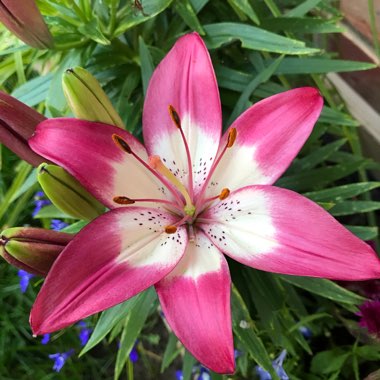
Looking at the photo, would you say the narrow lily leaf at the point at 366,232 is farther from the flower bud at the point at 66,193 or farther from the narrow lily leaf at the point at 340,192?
the flower bud at the point at 66,193

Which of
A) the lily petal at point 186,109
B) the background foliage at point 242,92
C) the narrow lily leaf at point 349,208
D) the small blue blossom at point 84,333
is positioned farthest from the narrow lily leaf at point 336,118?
the small blue blossom at point 84,333

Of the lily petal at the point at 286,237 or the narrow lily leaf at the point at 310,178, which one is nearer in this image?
the lily petal at the point at 286,237

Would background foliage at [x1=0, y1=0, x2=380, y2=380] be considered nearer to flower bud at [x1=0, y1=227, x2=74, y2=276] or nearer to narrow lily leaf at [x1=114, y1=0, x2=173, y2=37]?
narrow lily leaf at [x1=114, y1=0, x2=173, y2=37]

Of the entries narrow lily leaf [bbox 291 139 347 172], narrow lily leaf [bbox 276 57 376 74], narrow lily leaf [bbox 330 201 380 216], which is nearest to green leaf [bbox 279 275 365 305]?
narrow lily leaf [bbox 330 201 380 216]

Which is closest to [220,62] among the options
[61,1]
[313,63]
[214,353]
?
[313,63]

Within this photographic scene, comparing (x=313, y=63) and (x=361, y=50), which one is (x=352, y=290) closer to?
(x=313, y=63)

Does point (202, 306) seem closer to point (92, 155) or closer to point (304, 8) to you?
point (92, 155)
